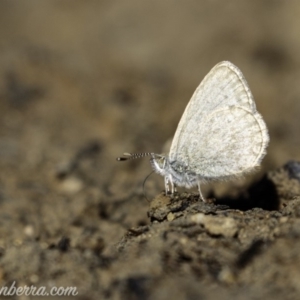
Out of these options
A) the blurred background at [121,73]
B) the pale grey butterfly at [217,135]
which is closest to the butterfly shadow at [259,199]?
the pale grey butterfly at [217,135]

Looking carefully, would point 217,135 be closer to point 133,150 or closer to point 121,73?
point 133,150

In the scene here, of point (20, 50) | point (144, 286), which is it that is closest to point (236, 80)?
point (144, 286)

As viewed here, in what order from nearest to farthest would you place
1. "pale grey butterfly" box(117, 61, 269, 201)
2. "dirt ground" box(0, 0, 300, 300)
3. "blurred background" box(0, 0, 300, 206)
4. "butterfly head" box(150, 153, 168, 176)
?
"dirt ground" box(0, 0, 300, 300)
"pale grey butterfly" box(117, 61, 269, 201)
"butterfly head" box(150, 153, 168, 176)
"blurred background" box(0, 0, 300, 206)

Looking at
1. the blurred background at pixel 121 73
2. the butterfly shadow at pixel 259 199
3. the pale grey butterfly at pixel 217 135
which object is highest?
the blurred background at pixel 121 73

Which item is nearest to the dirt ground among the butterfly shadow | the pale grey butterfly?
the butterfly shadow

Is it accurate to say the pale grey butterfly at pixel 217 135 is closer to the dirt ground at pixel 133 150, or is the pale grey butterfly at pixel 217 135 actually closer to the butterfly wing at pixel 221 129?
the butterfly wing at pixel 221 129

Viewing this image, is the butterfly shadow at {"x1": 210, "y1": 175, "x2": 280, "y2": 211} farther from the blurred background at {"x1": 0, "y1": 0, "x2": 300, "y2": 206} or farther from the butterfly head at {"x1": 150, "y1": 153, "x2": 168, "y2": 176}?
the blurred background at {"x1": 0, "y1": 0, "x2": 300, "y2": 206}

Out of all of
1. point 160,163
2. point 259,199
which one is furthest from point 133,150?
point 259,199
